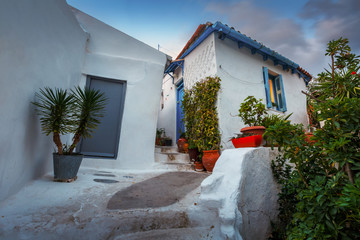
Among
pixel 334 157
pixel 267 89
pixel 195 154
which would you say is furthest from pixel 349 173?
pixel 267 89

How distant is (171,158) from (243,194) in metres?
2.63

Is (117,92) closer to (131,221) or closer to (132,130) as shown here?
(132,130)

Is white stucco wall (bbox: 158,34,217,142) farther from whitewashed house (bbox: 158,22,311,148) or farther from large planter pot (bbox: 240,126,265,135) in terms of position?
large planter pot (bbox: 240,126,265,135)

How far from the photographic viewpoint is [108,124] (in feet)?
12.6

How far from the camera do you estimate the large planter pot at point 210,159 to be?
11.6ft

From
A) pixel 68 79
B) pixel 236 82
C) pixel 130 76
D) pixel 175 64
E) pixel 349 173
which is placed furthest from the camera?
pixel 175 64

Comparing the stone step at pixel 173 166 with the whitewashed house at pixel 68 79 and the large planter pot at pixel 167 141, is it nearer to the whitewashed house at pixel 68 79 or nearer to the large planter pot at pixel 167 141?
the whitewashed house at pixel 68 79

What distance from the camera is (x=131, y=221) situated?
1.38m

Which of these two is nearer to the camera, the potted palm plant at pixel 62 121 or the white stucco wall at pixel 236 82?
the potted palm plant at pixel 62 121

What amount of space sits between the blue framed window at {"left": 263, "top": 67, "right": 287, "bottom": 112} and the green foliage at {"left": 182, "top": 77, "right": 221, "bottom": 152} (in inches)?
87.6

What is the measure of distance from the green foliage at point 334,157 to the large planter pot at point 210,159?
2.02 meters

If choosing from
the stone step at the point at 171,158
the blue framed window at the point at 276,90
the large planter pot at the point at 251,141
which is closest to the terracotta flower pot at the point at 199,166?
the stone step at the point at 171,158

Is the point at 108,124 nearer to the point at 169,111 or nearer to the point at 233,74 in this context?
the point at 169,111

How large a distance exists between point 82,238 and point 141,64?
12.9 ft
